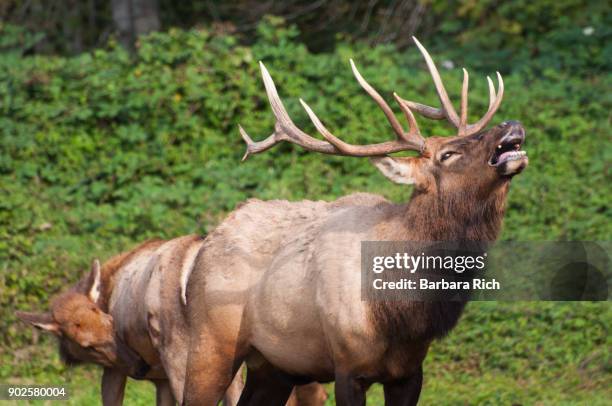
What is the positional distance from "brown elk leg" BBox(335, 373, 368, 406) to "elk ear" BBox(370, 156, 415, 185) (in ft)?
4.14

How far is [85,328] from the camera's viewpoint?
966 cm

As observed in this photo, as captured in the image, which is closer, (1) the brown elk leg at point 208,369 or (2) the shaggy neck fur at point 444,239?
(2) the shaggy neck fur at point 444,239

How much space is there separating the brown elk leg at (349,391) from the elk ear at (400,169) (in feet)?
4.14

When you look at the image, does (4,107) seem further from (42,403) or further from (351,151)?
(351,151)

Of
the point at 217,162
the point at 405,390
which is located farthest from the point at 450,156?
the point at 217,162

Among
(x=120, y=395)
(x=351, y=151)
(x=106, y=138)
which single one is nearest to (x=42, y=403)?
(x=120, y=395)

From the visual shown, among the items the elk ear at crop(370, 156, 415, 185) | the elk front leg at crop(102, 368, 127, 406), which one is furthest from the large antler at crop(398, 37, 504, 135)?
the elk front leg at crop(102, 368, 127, 406)

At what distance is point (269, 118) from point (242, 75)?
29.3 inches

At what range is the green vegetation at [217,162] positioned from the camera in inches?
448

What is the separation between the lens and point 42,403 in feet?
33.9

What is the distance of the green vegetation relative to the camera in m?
11.4

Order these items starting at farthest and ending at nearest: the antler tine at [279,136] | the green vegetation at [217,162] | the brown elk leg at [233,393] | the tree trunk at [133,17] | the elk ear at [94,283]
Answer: the tree trunk at [133,17] → the green vegetation at [217,162] → the elk ear at [94,283] → the brown elk leg at [233,393] → the antler tine at [279,136]

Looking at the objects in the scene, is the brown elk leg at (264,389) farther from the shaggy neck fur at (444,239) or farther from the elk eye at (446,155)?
the elk eye at (446,155)

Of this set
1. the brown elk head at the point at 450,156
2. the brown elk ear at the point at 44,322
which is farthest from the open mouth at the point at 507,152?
the brown elk ear at the point at 44,322
